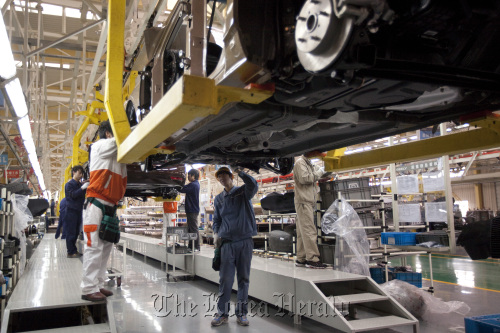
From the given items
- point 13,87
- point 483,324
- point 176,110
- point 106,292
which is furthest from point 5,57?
point 483,324

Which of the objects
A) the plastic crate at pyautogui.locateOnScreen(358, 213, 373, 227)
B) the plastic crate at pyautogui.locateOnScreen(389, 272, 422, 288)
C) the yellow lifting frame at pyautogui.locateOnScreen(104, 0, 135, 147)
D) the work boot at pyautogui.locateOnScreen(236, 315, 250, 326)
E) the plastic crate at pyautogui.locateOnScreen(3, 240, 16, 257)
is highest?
the yellow lifting frame at pyautogui.locateOnScreen(104, 0, 135, 147)

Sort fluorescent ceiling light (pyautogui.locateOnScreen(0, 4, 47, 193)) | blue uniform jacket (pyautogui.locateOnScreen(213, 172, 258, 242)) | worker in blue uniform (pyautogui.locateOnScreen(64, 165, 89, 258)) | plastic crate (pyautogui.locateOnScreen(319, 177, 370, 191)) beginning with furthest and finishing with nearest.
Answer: worker in blue uniform (pyautogui.locateOnScreen(64, 165, 89, 258))
plastic crate (pyautogui.locateOnScreen(319, 177, 370, 191))
blue uniform jacket (pyautogui.locateOnScreen(213, 172, 258, 242))
fluorescent ceiling light (pyautogui.locateOnScreen(0, 4, 47, 193))

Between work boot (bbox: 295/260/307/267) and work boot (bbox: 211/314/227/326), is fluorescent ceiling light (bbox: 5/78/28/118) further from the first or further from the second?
work boot (bbox: 295/260/307/267)

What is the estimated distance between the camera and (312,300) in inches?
144

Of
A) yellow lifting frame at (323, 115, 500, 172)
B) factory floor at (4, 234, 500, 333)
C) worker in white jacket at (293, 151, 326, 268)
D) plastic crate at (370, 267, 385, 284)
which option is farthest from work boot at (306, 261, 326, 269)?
yellow lifting frame at (323, 115, 500, 172)

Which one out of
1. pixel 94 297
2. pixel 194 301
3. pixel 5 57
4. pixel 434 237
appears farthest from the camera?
pixel 434 237

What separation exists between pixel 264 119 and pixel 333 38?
108cm

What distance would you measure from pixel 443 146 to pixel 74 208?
6135mm

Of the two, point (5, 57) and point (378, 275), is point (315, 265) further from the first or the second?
point (5, 57)

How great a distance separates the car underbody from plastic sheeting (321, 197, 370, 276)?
6.17 feet

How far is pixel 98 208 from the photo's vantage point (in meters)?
3.45

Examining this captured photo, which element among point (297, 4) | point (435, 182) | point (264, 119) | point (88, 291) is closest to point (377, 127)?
point (264, 119)

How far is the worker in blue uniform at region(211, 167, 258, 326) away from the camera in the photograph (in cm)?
401

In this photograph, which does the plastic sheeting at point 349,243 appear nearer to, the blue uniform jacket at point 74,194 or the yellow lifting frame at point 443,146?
the yellow lifting frame at point 443,146
